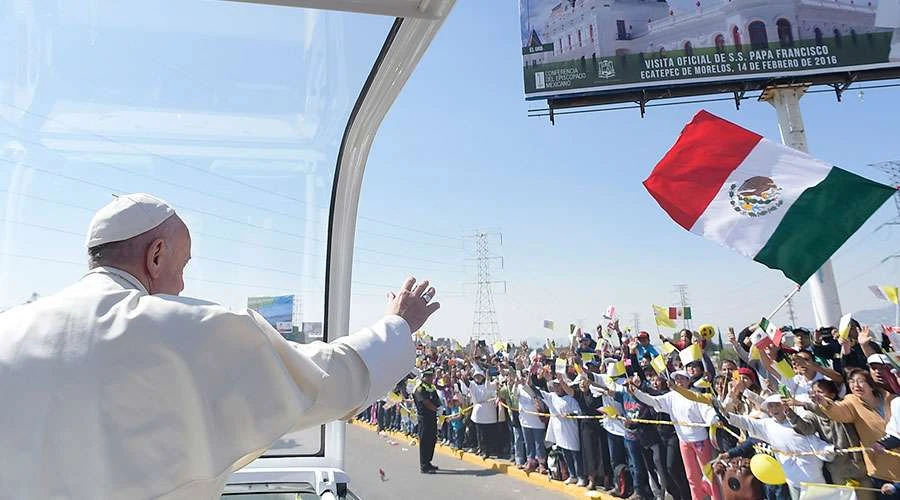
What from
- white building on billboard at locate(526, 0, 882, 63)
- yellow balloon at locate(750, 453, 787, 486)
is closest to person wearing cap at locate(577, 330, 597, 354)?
yellow balloon at locate(750, 453, 787, 486)

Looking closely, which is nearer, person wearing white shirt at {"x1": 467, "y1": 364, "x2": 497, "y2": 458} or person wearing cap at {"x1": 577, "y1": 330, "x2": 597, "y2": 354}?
person wearing white shirt at {"x1": 467, "y1": 364, "x2": 497, "y2": 458}

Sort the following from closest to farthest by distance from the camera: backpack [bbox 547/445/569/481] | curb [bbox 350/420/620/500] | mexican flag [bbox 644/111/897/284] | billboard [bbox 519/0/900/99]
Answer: mexican flag [bbox 644/111/897/284] → curb [bbox 350/420/620/500] → backpack [bbox 547/445/569/481] → billboard [bbox 519/0/900/99]

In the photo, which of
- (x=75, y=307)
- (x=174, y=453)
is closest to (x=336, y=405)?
(x=174, y=453)

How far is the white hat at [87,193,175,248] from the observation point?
3.91ft

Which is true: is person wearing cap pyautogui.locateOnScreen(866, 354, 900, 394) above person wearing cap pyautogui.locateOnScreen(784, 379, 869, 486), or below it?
above

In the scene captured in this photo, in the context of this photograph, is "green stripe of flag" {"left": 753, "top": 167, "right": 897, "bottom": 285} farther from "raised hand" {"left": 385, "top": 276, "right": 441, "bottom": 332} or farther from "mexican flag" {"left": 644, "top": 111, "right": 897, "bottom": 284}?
"raised hand" {"left": 385, "top": 276, "right": 441, "bottom": 332}

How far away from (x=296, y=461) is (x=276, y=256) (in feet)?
3.27

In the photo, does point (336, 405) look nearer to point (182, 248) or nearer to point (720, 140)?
point (182, 248)

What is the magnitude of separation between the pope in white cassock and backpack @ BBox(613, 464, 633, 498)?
22.2 feet

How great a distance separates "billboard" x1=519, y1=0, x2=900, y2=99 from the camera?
624 inches

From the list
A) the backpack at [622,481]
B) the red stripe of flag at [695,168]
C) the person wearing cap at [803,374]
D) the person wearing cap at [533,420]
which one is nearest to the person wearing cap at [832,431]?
the person wearing cap at [803,374]

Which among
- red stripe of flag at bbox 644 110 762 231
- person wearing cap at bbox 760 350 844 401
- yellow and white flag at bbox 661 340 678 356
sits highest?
red stripe of flag at bbox 644 110 762 231

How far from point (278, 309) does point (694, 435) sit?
502cm

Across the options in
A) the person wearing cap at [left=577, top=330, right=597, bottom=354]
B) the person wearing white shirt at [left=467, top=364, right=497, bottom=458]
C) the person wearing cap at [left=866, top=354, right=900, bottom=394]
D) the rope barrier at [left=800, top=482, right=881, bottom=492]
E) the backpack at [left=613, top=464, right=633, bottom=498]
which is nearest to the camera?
the rope barrier at [left=800, top=482, right=881, bottom=492]
